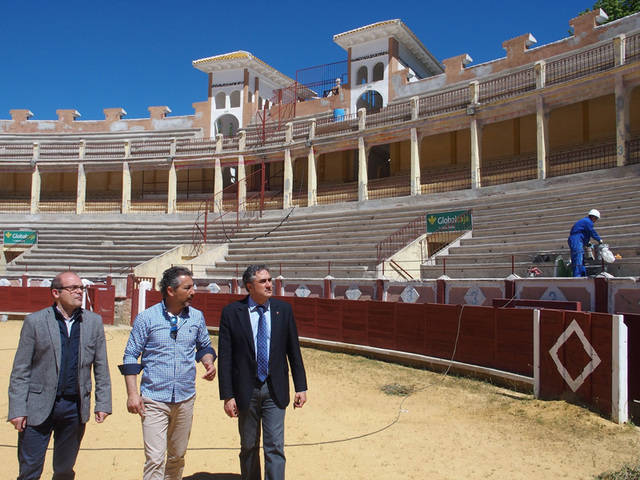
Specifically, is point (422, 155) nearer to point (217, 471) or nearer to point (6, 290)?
point (6, 290)

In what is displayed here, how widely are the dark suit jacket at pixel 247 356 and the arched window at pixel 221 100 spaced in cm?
3265

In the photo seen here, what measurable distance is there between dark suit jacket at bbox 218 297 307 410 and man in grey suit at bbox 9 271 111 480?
0.85 meters

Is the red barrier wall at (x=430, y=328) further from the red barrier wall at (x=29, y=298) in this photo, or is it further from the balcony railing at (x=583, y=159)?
the balcony railing at (x=583, y=159)

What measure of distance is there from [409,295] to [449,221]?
194 inches

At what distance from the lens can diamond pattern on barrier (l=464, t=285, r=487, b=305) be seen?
12.2 metres

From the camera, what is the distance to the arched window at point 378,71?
98.4 feet

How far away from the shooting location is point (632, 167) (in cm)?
1711

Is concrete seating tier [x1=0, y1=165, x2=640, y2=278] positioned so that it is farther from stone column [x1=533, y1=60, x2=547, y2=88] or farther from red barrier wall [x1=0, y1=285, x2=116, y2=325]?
stone column [x1=533, y1=60, x2=547, y2=88]

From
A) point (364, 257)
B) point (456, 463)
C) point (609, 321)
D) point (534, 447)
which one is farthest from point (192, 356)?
point (364, 257)

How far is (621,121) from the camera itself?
58.1 feet

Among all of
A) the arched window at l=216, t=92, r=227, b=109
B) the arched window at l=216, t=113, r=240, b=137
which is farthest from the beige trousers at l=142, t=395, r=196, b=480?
the arched window at l=216, t=92, r=227, b=109

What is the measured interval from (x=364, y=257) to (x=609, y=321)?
1144 centimetres

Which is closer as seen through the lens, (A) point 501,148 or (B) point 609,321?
(B) point 609,321

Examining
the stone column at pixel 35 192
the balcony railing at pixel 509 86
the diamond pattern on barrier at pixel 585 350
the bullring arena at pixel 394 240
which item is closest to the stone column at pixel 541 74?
the bullring arena at pixel 394 240
